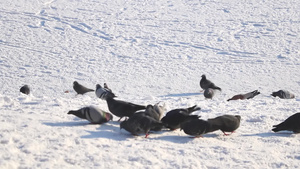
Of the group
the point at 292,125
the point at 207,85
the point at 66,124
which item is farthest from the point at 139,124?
the point at 207,85

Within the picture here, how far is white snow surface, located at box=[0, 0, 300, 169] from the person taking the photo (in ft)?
12.8

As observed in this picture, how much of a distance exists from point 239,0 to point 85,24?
8.56m

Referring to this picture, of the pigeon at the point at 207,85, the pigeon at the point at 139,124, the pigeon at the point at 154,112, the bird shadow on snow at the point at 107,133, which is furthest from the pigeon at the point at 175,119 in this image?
the pigeon at the point at 207,85

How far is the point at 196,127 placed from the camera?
442 centimetres

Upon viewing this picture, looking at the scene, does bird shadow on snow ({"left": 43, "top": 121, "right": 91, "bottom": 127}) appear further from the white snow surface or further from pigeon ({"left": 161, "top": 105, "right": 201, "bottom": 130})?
pigeon ({"left": 161, "top": 105, "right": 201, "bottom": 130})

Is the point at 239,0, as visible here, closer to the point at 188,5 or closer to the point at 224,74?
the point at 188,5

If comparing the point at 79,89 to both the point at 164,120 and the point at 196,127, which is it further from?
the point at 196,127

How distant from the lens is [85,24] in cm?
1703

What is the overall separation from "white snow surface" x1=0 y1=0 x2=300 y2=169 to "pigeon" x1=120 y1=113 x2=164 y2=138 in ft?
0.28

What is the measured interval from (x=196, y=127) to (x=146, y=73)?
25.0ft

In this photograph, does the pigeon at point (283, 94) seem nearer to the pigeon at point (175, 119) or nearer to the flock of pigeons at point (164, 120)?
the flock of pigeons at point (164, 120)

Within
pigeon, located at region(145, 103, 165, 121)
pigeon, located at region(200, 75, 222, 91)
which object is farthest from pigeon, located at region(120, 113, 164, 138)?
pigeon, located at region(200, 75, 222, 91)

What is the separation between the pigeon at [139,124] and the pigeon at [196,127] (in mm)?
324

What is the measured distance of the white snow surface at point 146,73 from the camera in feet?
12.8
